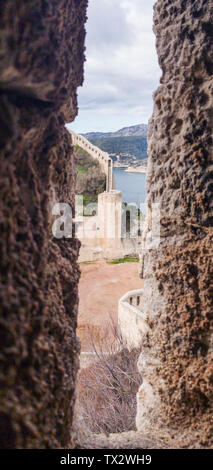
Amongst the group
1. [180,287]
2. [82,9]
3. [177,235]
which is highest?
[82,9]

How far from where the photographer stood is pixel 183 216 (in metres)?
2.28

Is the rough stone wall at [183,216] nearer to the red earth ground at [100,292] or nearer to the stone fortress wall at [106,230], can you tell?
the red earth ground at [100,292]

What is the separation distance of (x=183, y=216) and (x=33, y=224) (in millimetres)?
1137

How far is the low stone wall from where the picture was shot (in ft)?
27.1

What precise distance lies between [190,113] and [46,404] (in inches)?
73.6

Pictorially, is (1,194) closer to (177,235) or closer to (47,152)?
(47,152)

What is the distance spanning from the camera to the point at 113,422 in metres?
6.12

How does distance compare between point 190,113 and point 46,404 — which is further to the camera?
point 190,113

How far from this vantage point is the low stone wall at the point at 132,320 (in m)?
8.26

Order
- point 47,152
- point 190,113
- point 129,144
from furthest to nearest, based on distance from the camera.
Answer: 1. point 129,144
2. point 190,113
3. point 47,152

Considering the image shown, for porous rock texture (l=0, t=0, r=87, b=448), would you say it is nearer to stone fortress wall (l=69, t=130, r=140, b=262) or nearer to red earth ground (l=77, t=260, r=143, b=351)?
red earth ground (l=77, t=260, r=143, b=351)

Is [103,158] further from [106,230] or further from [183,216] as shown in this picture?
[183,216]

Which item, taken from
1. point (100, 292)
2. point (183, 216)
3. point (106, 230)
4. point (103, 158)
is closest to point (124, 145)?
point (103, 158)

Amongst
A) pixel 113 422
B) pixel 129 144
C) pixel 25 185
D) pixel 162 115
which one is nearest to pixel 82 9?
pixel 162 115
